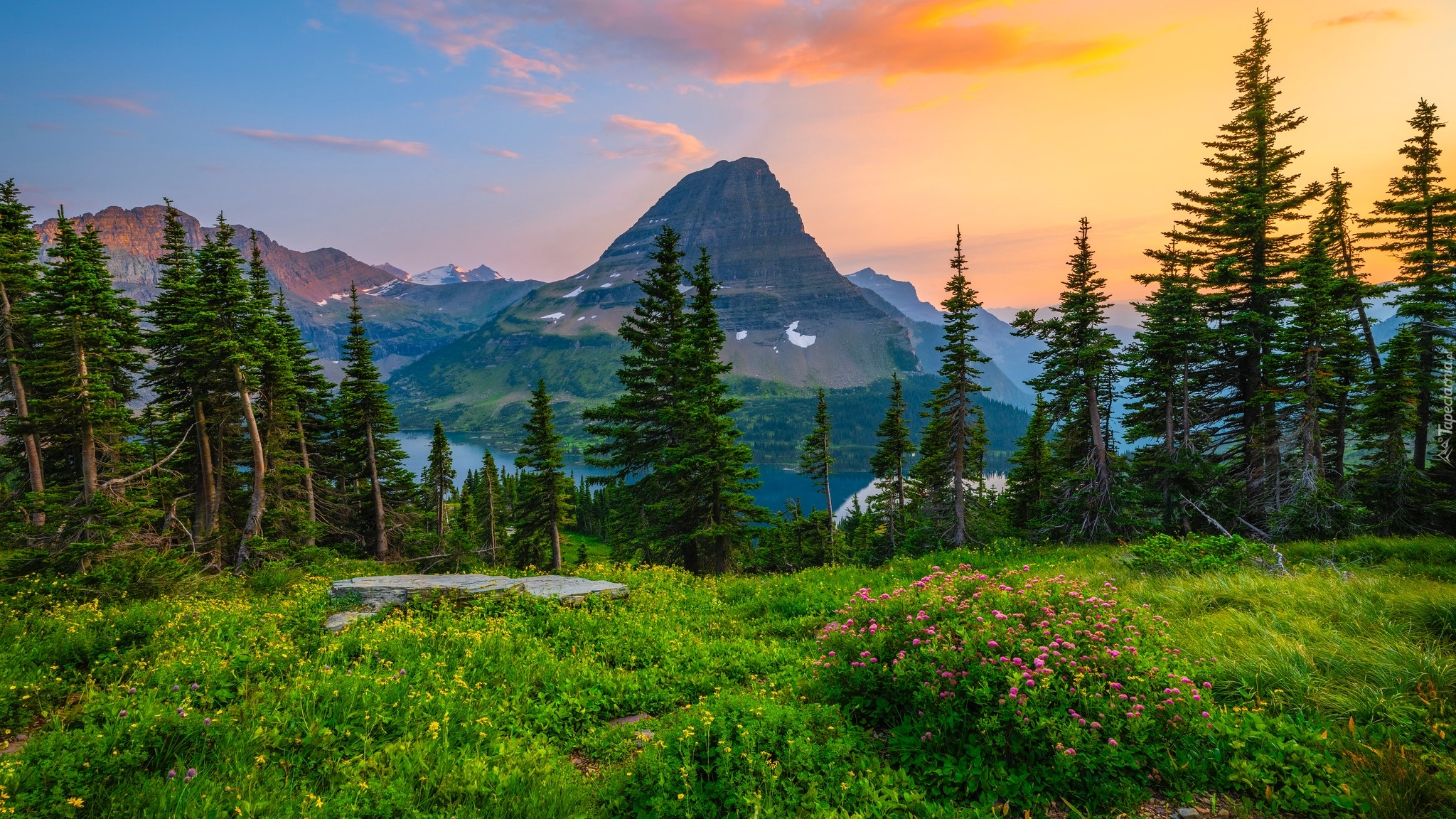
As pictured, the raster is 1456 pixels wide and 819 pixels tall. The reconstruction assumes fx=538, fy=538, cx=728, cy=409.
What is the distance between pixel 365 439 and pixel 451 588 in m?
21.9

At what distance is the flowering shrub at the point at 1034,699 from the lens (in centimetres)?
475

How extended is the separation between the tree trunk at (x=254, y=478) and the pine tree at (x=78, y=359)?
2.87 m

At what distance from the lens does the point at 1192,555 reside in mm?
11555

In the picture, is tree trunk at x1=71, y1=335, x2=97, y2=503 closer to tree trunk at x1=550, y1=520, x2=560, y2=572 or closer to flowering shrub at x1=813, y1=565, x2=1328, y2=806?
tree trunk at x1=550, y1=520, x2=560, y2=572

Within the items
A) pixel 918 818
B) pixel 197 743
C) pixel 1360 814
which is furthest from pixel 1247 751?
pixel 197 743

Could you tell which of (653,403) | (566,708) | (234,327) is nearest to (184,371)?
(234,327)

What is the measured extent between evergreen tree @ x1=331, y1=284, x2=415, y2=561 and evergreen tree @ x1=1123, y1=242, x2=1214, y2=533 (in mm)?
33400

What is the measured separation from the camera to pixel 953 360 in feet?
79.7

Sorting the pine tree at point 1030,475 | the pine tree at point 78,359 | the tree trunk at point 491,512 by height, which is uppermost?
the pine tree at point 78,359

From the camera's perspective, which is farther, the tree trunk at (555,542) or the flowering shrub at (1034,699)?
the tree trunk at (555,542)

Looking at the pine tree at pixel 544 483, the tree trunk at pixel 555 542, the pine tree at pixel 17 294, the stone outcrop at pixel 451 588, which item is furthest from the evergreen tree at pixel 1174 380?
the pine tree at pixel 17 294

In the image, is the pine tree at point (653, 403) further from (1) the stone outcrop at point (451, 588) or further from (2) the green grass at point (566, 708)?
(2) the green grass at point (566, 708)

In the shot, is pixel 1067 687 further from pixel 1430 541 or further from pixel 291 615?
pixel 1430 541

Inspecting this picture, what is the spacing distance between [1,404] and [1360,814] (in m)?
33.5
